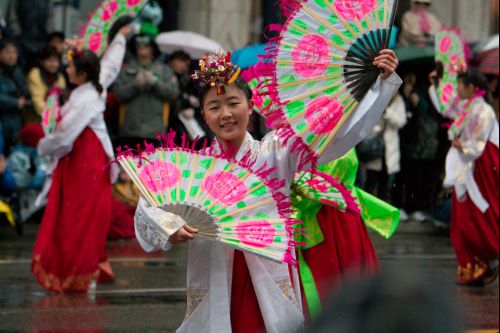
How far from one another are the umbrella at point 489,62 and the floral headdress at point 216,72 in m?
10.1

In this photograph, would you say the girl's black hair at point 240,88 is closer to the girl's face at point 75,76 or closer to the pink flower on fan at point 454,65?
the girl's face at point 75,76

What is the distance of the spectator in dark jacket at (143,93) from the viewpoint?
39.0 ft

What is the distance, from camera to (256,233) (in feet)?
13.2

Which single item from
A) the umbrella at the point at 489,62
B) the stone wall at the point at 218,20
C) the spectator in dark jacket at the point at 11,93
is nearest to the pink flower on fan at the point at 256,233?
the spectator in dark jacket at the point at 11,93

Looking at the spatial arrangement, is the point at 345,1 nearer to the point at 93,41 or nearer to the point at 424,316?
the point at 424,316

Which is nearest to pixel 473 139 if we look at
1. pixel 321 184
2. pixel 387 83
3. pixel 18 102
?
pixel 321 184

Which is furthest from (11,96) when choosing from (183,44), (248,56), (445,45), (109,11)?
(445,45)

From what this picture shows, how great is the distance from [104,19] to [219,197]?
534 centimetres

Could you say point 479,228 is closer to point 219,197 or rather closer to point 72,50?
point 72,50

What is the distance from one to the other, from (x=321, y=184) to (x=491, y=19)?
14.0 m

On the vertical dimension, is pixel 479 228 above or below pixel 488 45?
below

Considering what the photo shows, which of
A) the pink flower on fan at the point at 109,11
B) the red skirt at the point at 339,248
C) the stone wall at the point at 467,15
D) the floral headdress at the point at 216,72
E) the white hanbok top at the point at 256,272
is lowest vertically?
the red skirt at the point at 339,248

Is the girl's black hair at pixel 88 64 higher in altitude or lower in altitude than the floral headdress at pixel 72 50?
lower

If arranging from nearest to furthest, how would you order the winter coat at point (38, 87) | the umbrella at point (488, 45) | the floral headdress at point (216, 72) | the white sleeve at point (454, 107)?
the floral headdress at point (216, 72) < the white sleeve at point (454, 107) < the winter coat at point (38, 87) < the umbrella at point (488, 45)
